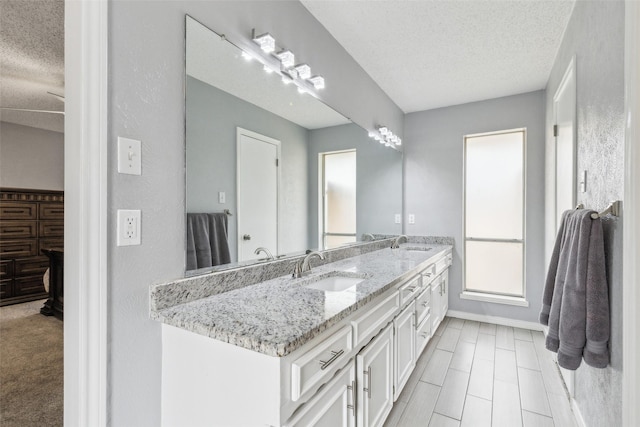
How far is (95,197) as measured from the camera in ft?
3.12

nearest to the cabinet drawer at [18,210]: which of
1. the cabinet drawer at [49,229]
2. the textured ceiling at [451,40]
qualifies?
the cabinet drawer at [49,229]

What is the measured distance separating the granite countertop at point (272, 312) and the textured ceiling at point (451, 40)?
176cm

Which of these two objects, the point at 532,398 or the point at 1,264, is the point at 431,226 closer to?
the point at 532,398

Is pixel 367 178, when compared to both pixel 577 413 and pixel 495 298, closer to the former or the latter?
pixel 495 298

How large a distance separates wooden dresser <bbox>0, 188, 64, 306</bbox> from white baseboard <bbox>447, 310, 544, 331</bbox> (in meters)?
5.94

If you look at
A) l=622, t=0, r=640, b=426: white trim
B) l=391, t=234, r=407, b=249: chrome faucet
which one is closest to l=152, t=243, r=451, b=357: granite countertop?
l=622, t=0, r=640, b=426: white trim

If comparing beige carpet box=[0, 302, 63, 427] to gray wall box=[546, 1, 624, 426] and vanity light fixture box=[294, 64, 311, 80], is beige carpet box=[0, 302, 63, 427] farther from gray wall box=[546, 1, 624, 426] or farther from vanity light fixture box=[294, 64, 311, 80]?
gray wall box=[546, 1, 624, 426]

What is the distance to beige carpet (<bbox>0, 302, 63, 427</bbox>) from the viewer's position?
6.30ft

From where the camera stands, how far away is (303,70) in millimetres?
1831

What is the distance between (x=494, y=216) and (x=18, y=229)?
688 centimetres

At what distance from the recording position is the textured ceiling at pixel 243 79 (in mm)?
1280

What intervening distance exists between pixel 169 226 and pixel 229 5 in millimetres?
1081

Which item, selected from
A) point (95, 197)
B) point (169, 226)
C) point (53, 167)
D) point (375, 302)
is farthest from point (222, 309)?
point (53, 167)

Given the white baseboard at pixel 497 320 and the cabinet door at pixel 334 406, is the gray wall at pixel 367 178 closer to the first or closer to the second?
the cabinet door at pixel 334 406
